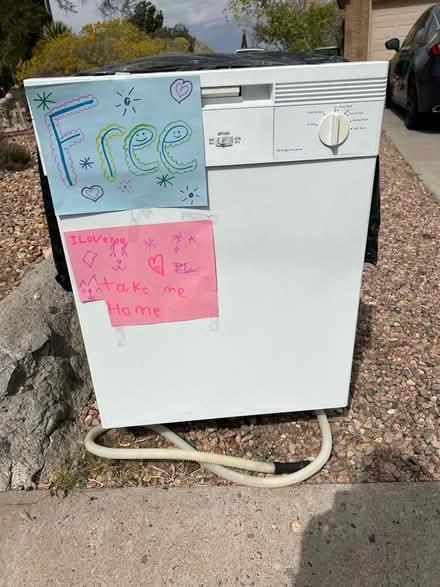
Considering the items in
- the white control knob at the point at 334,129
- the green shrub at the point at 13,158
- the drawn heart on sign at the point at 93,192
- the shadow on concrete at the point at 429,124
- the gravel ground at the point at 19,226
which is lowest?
the shadow on concrete at the point at 429,124

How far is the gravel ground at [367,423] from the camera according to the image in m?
2.03

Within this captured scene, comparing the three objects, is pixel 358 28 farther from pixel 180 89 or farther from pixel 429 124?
pixel 180 89

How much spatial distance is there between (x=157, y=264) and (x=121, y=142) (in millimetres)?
416

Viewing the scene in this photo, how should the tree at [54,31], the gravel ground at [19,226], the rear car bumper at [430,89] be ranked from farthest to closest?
the tree at [54,31] → the rear car bumper at [430,89] → the gravel ground at [19,226]

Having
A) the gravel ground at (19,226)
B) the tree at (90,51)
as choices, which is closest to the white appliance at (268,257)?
the gravel ground at (19,226)

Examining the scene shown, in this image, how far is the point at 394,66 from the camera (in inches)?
311

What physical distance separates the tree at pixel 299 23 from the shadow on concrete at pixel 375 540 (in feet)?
57.9

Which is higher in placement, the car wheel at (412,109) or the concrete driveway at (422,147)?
the car wheel at (412,109)

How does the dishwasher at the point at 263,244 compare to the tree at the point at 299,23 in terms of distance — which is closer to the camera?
the dishwasher at the point at 263,244

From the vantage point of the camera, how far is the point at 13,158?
5316mm

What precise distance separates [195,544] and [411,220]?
3.68 m

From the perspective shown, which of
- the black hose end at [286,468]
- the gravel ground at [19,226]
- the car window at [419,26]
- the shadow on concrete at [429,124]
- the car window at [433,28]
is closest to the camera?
the black hose end at [286,468]

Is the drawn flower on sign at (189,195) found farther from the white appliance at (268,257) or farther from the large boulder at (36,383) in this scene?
the large boulder at (36,383)

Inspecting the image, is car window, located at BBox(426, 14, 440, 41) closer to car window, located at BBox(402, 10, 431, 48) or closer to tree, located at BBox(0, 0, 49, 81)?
car window, located at BBox(402, 10, 431, 48)
